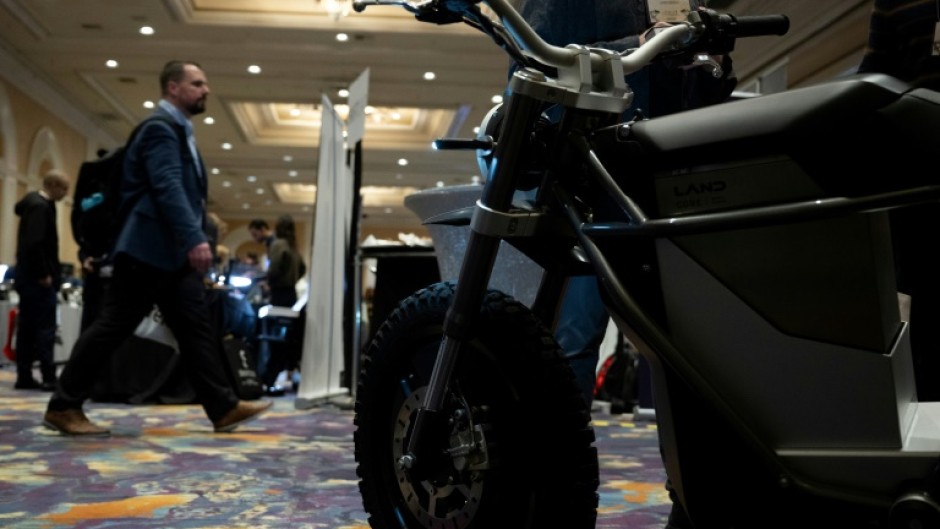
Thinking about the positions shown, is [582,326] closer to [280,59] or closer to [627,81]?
[627,81]

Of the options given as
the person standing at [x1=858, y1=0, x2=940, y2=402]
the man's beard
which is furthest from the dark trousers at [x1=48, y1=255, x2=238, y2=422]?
the person standing at [x1=858, y1=0, x2=940, y2=402]

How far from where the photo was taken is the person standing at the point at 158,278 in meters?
3.78

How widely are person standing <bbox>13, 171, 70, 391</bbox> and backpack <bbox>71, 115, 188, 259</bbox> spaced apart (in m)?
2.05

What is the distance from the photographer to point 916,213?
1282 mm

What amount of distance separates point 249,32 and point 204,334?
8.32 metres

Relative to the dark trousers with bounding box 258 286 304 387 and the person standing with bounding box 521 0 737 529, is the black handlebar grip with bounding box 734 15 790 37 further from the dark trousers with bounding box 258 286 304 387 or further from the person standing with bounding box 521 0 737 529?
the dark trousers with bounding box 258 286 304 387

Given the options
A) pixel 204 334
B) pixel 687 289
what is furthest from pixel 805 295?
pixel 204 334

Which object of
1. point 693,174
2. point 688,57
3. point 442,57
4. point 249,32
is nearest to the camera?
point 693,174

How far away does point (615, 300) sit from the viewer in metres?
1.18

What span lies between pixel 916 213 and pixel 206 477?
78.9 inches

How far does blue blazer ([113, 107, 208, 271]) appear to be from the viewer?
3783mm

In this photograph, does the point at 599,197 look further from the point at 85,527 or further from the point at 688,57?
the point at 85,527

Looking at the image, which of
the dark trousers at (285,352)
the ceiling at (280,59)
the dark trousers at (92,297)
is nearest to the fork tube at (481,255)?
the dark trousers at (92,297)

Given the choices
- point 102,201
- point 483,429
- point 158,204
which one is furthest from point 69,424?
point 483,429
